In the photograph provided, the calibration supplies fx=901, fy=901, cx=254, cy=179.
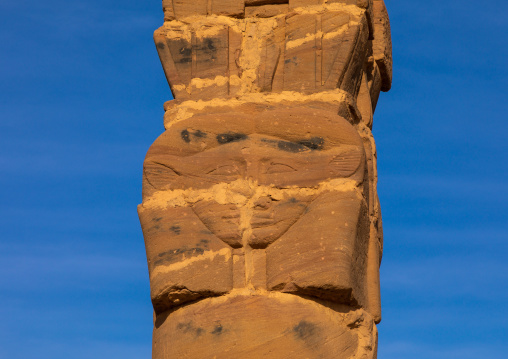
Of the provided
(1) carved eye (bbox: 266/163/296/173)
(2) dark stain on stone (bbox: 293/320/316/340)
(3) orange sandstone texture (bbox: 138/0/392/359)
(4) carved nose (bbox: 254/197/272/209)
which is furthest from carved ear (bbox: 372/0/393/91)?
(2) dark stain on stone (bbox: 293/320/316/340)

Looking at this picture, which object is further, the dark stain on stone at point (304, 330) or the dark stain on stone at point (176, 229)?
the dark stain on stone at point (176, 229)

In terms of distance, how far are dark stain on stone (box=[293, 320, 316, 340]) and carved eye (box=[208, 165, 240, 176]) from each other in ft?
2.39

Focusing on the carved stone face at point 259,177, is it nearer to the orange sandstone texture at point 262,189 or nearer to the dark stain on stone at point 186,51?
the orange sandstone texture at point 262,189

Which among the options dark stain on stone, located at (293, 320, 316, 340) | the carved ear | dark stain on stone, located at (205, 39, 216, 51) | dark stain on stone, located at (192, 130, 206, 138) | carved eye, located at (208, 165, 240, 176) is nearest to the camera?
dark stain on stone, located at (293, 320, 316, 340)

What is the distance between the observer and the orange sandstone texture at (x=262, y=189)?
367cm

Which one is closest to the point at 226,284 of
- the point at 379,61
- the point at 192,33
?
the point at 192,33

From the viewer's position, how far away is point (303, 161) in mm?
3891

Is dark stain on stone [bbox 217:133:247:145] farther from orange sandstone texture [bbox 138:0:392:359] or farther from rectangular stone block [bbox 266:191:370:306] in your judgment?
rectangular stone block [bbox 266:191:370:306]

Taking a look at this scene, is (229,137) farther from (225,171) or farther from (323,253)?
(323,253)

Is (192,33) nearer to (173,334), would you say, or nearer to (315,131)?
(315,131)

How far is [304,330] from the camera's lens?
3604 mm

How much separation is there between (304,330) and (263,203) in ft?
1.92

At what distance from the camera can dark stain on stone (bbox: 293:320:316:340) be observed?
3.59 m

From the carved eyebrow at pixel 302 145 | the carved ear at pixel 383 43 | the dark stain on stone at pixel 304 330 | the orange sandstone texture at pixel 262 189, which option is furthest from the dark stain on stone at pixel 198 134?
the carved ear at pixel 383 43
